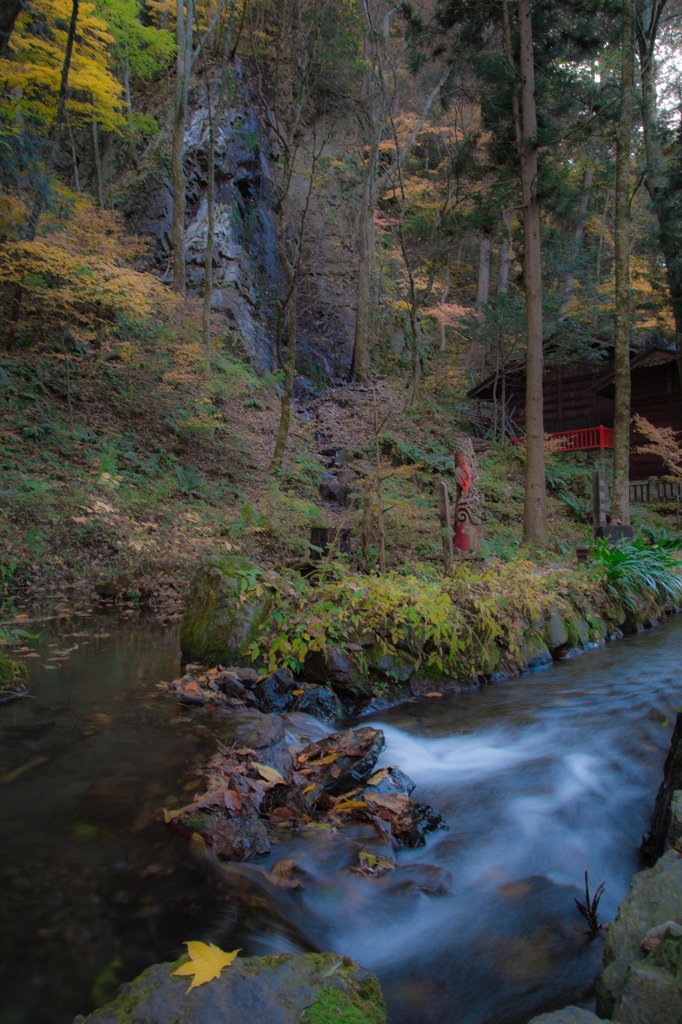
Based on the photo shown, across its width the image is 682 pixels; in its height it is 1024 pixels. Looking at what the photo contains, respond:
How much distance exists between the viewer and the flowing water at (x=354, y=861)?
2.32 meters

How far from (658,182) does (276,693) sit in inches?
710

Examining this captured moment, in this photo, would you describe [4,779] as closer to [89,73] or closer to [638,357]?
[89,73]

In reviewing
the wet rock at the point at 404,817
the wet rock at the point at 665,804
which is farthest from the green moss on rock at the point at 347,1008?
the wet rock at the point at 665,804

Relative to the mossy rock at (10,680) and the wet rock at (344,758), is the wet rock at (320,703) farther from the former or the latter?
the mossy rock at (10,680)

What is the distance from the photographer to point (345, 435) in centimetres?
1970

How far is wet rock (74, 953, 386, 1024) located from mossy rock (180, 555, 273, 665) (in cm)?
391

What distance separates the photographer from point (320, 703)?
5340 mm

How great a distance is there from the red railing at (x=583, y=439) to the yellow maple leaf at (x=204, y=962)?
24101 mm

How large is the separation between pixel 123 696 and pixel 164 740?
1.23m

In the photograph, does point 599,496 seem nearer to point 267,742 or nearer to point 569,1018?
point 267,742

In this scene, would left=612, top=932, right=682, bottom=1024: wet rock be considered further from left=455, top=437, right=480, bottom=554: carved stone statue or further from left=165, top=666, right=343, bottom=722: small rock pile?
left=455, top=437, right=480, bottom=554: carved stone statue

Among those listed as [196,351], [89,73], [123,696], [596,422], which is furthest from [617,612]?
[596,422]

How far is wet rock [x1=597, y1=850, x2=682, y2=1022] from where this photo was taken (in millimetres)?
1841

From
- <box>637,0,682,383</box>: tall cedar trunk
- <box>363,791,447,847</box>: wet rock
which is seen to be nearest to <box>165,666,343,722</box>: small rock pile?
<box>363,791,447,847</box>: wet rock
